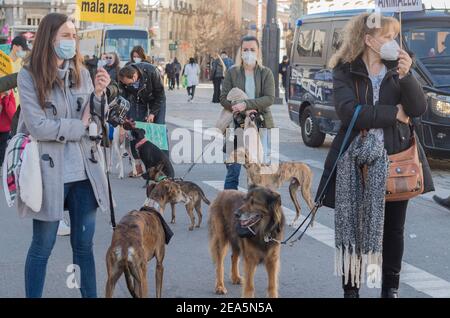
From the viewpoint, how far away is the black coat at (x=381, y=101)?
480 cm

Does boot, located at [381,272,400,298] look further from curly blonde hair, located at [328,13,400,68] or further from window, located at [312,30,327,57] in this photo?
window, located at [312,30,327,57]

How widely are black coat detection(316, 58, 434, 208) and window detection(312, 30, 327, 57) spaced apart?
10839mm

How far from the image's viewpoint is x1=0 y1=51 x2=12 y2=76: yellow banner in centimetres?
1112

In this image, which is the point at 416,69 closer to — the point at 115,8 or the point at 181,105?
the point at 115,8

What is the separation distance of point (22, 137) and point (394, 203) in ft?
7.75

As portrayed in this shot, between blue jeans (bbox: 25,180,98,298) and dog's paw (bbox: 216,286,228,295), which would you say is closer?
blue jeans (bbox: 25,180,98,298)

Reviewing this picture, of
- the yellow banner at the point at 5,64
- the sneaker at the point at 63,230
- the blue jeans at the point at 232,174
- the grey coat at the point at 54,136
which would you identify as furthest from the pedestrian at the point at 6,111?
the grey coat at the point at 54,136

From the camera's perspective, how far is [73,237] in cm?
480

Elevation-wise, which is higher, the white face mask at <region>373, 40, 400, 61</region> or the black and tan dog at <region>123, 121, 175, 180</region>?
the white face mask at <region>373, 40, 400, 61</region>

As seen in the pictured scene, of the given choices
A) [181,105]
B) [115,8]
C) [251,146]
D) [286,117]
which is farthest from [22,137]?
[181,105]

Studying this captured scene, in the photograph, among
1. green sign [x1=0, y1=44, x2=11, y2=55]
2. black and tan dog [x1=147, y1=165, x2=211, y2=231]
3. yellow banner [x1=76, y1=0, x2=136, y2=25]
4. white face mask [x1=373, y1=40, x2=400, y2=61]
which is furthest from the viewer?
yellow banner [x1=76, y1=0, x2=136, y2=25]

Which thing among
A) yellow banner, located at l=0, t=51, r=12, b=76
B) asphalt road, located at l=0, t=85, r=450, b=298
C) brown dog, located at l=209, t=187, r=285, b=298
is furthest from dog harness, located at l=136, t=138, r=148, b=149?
brown dog, located at l=209, t=187, r=285, b=298

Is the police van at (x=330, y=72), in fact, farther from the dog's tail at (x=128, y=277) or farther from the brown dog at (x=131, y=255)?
the dog's tail at (x=128, y=277)
